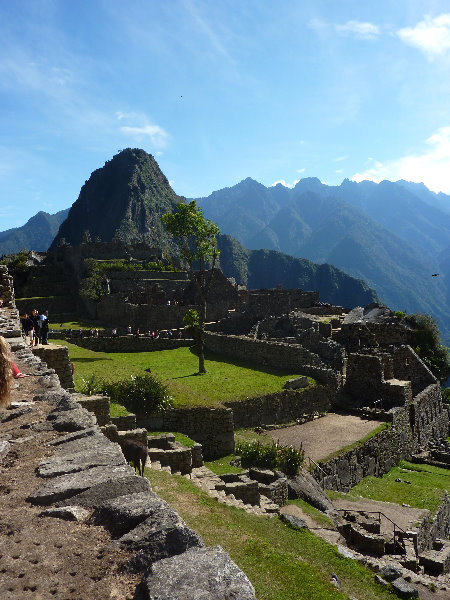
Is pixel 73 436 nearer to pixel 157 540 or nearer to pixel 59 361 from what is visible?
pixel 157 540

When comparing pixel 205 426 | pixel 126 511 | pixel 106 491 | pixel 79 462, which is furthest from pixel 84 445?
pixel 205 426

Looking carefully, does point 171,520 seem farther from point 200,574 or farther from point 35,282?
point 35,282

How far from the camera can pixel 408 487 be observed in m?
21.2

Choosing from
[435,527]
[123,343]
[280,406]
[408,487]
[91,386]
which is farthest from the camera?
[123,343]

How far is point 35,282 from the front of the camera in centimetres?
5922

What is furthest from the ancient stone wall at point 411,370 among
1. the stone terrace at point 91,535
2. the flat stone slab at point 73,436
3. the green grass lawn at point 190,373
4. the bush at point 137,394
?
the stone terrace at point 91,535

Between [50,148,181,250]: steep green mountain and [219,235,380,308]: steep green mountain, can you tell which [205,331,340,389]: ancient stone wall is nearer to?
[50,148,181,250]: steep green mountain

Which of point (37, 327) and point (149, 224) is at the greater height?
point (149, 224)

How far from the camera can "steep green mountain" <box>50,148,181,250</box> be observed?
485 ft

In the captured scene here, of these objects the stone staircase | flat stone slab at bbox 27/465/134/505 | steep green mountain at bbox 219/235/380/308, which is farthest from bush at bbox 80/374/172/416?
steep green mountain at bbox 219/235/380/308

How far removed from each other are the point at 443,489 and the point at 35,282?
53552 millimetres

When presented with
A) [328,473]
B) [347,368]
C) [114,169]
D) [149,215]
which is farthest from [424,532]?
[114,169]

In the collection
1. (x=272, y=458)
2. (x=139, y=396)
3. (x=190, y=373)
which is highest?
(x=139, y=396)

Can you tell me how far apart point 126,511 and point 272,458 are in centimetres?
1380
